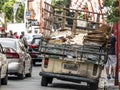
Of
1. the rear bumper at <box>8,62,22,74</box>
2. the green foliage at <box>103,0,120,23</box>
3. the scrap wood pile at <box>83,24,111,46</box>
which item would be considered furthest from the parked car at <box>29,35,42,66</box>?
the green foliage at <box>103,0,120,23</box>

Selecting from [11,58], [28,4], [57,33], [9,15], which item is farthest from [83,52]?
[9,15]

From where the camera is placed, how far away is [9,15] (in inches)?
3991

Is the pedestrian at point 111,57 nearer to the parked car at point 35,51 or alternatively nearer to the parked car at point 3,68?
the parked car at point 3,68

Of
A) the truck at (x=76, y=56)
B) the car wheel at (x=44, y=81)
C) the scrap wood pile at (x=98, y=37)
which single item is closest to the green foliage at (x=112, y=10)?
the scrap wood pile at (x=98, y=37)

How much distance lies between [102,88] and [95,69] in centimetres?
133

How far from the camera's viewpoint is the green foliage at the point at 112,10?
17797mm

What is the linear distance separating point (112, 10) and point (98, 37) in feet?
5.14

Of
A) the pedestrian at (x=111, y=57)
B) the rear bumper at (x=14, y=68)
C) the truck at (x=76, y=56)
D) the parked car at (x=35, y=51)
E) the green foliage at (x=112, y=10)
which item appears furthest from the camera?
the parked car at (x=35, y=51)

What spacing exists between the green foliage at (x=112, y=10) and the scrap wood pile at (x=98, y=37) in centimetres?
120

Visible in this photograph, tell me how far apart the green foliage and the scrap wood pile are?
120 centimetres

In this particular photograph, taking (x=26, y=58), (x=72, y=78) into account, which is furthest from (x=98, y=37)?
(x=26, y=58)

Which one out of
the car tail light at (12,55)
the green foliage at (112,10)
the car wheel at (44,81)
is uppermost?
the green foliage at (112,10)

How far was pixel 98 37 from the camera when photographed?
760 inches

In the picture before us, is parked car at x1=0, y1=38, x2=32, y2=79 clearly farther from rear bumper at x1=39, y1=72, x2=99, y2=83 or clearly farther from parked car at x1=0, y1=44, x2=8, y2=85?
rear bumper at x1=39, y1=72, x2=99, y2=83
